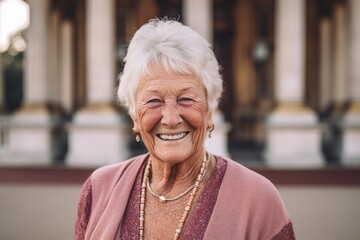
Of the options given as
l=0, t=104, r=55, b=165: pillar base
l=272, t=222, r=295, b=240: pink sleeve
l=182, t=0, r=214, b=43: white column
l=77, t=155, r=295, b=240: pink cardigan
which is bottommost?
l=0, t=104, r=55, b=165: pillar base

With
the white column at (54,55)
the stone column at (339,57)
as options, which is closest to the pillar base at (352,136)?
the stone column at (339,57)

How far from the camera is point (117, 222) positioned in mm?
2346

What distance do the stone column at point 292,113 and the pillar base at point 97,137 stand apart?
194 inches

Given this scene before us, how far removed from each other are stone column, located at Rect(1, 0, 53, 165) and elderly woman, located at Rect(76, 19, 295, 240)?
13.8m

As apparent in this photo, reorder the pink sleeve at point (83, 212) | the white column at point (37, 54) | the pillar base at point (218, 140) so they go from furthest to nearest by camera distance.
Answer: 1. the white column at point (37, 54)
2. the pillar base at point (218, 140)
3. the pink sleeve at point (83, 212)

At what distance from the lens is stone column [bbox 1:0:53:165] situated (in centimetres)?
→ 1562

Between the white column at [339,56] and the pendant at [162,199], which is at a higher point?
the white column at [339,56]

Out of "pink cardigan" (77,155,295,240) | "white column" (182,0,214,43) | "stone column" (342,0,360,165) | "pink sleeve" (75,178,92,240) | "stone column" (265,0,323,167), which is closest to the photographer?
"pink cardigan" (77,155,295,240)

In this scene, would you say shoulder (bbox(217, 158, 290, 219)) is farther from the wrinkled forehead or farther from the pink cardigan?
the wrinkled forehead

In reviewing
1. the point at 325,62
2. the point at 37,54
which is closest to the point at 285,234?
the point at 37,54

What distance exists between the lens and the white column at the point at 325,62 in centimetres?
1989

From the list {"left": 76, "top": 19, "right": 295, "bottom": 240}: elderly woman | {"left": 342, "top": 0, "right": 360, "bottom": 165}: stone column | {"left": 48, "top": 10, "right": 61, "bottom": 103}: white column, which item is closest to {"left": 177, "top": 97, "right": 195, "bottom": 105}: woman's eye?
{"left": 76, "top": 19, "right": 295, "bottom": 240}: elderly woman

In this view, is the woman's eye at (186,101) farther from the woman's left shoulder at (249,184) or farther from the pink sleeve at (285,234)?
the pink sleeve at (285,234)

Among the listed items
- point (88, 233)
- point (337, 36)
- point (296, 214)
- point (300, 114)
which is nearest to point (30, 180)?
point (296, 214)
